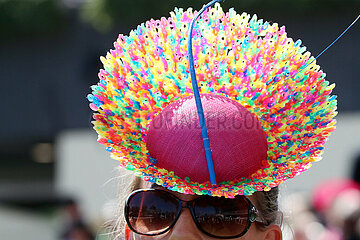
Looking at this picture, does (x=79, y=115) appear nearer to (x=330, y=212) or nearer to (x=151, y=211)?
(x=330, y=212)

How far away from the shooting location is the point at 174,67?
1.65 m

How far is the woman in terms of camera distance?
1.52 m

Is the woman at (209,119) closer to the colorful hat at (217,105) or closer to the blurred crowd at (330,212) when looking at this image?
the colorful hat at (217,105)

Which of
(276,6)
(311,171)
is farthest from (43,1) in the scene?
(311,171)

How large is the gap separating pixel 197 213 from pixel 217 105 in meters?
0.31

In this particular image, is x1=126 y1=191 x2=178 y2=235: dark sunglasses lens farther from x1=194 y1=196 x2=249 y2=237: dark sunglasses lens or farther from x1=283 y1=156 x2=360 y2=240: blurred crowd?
x1=283 y1=156 x2=360 y2=240: blurred crowd

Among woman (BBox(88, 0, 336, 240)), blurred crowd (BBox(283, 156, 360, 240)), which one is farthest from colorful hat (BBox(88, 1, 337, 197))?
blurred crowd (BBox(283, 156, 360, 240))

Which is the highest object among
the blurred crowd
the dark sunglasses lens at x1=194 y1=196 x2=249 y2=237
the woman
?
the woman

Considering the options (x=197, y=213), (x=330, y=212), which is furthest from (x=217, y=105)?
(x=330, y=212)

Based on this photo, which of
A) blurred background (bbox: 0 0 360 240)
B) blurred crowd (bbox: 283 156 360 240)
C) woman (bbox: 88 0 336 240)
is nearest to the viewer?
woman (bbox: 88 0 336 240)

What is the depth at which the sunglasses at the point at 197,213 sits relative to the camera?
157cm

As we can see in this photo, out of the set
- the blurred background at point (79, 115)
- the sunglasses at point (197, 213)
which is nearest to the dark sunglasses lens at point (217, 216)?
the sunglasses at point (197, 213)

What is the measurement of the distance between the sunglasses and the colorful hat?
0.07m

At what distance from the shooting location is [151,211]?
5.29 feet
